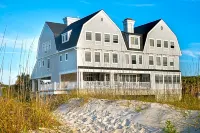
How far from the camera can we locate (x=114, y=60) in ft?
112

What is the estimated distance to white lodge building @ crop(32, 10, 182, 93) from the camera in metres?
31.9

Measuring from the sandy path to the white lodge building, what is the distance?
1730cm

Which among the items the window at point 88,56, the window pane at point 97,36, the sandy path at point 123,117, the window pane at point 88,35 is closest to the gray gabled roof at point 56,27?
the window pane at point 88,35

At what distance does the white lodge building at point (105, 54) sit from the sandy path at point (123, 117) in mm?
17302

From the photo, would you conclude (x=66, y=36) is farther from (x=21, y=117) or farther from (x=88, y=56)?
(x=21, y=117)

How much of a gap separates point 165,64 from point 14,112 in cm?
3170

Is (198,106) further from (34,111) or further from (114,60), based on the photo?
(114,60)

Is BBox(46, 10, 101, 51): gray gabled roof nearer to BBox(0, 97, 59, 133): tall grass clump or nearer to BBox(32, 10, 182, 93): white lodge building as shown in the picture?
BBox(32, 10, 182, 93): white lodge building

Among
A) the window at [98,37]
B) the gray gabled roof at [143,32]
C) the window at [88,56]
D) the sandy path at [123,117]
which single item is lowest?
the sandy path at [123,117]

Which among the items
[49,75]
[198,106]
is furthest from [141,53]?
[198,106]

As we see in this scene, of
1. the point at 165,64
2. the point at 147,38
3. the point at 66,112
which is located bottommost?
the point at 66,112

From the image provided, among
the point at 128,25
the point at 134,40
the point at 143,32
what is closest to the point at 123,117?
the point at 134,40

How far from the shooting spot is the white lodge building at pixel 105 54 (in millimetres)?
31922

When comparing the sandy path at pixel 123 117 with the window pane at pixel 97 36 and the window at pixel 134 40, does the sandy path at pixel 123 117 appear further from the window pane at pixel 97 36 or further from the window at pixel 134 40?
the window at pixel 134 40
